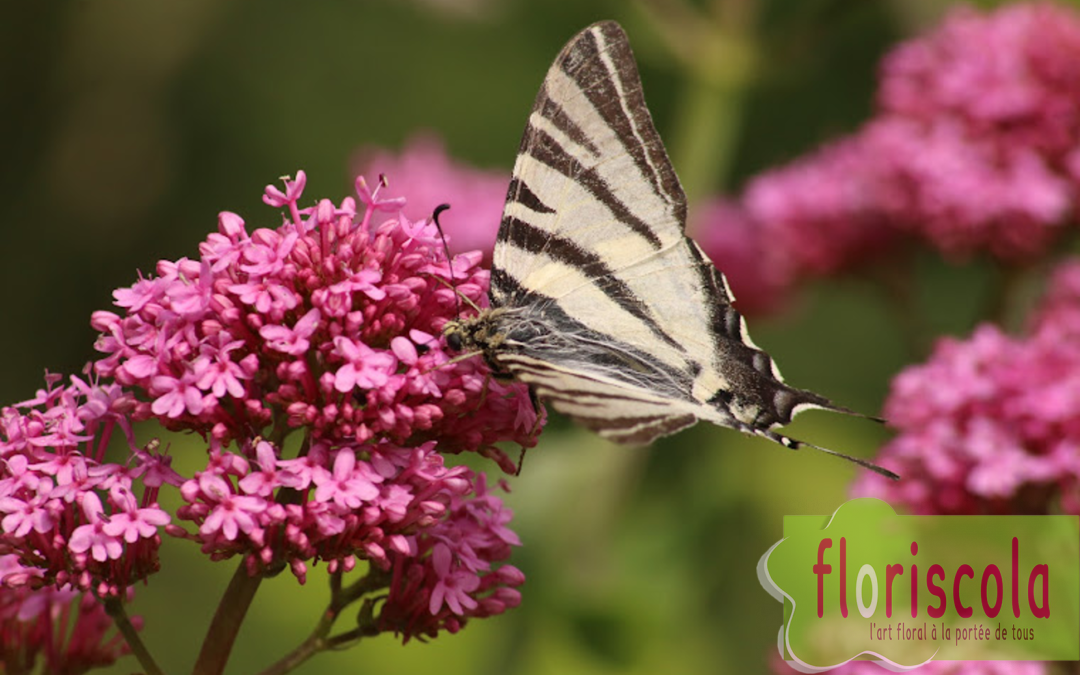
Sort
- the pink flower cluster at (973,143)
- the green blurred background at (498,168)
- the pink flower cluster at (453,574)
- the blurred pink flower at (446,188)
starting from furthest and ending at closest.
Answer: the blurred pink flower at (446,188), the green blurred background at (498,168), the pink flower cluster at (973,143), the pink flower cluster at (453,574)

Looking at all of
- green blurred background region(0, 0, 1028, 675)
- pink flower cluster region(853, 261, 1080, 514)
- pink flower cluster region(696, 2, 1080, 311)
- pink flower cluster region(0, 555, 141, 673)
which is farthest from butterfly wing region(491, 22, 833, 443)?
pink flower cluster region(696, 2, 1080, 311)

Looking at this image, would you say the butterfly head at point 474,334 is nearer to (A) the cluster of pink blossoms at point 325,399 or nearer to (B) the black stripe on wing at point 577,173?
(A) the cluster of pink blossoms at point 325,399

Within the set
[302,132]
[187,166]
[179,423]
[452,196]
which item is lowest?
[179,423]

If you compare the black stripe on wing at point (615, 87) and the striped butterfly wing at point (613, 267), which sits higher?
the black stripe on wing at point (615, 87)

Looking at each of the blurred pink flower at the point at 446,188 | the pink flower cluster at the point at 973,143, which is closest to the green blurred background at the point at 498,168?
the pink flower cluster at the point at 973,143

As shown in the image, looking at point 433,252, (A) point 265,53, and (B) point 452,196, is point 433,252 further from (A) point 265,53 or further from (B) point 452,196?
(A) point 265,53

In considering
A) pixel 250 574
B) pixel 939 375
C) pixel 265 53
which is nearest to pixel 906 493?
pixel 939 375
